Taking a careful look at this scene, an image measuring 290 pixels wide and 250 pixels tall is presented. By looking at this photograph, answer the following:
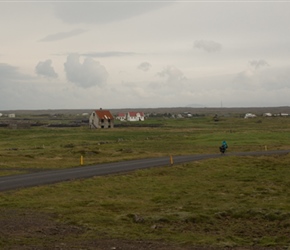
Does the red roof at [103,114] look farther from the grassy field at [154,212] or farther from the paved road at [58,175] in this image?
the grassy field at [154,212]

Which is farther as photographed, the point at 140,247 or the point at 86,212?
the point at 86,212

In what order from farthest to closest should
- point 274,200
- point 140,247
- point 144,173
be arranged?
point 144,173
point 274,200
point 140,247

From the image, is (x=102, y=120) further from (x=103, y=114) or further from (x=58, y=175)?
(x=58, y=175)

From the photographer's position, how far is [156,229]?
16656mm

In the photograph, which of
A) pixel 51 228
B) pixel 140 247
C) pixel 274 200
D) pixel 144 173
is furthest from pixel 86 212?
pixel 144 173

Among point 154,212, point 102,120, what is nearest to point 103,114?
point 102,120

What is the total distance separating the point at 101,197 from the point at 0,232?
856 cm

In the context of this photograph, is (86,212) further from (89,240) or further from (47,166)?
(47,166)

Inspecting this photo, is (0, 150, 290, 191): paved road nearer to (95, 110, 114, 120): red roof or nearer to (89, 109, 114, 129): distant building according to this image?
(89, 109, 114, 129): distant building

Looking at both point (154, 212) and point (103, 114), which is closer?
point (154, 212)

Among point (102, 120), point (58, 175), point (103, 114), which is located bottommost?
point (58, 175)

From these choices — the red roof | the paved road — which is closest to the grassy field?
the paved road

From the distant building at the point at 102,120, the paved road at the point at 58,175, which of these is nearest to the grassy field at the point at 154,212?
the paved road at the point at 58,175

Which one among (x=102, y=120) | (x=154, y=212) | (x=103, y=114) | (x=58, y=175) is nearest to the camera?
(x=154, y=212)
